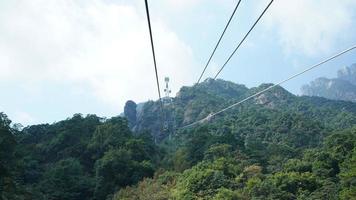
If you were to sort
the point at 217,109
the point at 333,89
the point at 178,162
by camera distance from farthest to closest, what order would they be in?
the point at 333,89 < the point at 217,109 < the point at 178,162

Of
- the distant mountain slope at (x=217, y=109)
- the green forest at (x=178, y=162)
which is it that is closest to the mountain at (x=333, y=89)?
the distant mountain slope at (x=217, y=109)

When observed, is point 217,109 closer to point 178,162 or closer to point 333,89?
point 178,162

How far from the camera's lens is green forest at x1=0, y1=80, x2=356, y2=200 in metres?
22.8

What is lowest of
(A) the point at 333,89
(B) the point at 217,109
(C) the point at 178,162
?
(C) the point at 178,162

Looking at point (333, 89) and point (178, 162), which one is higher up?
point (333, 89)

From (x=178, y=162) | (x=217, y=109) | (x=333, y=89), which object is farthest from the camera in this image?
(x=333, y=89)

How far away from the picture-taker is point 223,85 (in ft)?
310

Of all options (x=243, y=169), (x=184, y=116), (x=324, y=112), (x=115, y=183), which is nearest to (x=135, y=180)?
(x=115, y=183)

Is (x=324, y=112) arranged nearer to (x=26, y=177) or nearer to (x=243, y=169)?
(x=243, y=169)

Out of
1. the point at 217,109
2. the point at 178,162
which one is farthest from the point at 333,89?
the point at 178,162

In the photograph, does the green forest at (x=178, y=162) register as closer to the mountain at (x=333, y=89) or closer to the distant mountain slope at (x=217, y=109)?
the distant mountain slope at (x=217, y=109)

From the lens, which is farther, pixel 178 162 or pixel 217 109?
pixel 217 109

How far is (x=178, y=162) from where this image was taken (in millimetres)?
32625

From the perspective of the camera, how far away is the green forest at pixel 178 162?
22.8 meters
